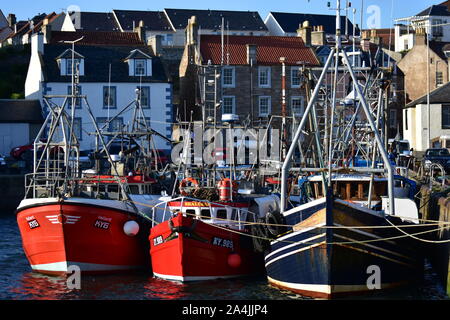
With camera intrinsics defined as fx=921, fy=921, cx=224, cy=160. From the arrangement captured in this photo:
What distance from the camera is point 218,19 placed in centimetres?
8256

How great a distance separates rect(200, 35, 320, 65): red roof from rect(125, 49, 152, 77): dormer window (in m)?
3.73

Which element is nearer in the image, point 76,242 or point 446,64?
point 76,242

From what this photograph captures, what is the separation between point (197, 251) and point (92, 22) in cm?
6036

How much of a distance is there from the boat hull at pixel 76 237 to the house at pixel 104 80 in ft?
83.0

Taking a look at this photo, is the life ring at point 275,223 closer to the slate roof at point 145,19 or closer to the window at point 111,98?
the window at point 111,98

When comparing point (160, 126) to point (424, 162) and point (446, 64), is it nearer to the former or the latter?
point (424, 162)

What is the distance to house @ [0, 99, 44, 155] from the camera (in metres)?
51.7

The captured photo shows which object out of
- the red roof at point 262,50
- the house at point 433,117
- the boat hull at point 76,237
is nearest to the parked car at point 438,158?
the house at point 433,117

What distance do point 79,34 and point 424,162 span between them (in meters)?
29.3

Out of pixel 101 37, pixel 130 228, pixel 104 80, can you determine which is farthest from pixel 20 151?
pixel 130 228

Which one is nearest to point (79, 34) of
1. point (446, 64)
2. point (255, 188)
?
point (446, 64)
